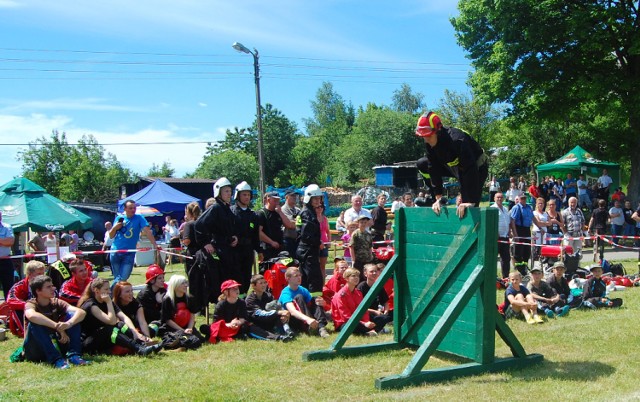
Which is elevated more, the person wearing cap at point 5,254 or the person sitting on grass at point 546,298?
the person wearing cap at point 5,254

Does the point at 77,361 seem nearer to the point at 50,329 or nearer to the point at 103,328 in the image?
the point at 50,329

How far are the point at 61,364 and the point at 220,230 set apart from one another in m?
2.83

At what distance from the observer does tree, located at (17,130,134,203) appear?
168 feet

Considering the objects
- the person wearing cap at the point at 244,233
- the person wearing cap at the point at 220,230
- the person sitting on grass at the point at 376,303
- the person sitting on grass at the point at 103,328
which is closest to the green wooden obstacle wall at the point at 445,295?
the person sitting on grass at the point at 376,303

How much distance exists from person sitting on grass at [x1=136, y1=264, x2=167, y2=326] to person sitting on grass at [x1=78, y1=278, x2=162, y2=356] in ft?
2.20

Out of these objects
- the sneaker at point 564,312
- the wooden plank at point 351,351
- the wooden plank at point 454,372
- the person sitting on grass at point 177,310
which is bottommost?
the sneaker at point 564,312

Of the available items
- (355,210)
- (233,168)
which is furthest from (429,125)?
(233,168)

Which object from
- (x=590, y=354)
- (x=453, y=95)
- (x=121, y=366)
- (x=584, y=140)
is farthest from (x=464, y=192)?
(x=453, y=95)

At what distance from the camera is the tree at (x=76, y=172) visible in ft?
168

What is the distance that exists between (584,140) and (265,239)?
1172 inches

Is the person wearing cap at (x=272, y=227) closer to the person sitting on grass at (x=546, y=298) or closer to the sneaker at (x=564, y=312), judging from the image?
the person sitting on grass at (x=546, y=298)

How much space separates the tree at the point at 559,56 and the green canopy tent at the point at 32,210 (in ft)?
53.2

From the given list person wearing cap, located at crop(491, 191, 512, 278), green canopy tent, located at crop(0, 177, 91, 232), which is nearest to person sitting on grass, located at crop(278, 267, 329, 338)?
person wearing cap, located at crop(491, 191, 512, 278)

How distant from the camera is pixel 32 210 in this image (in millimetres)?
14438
